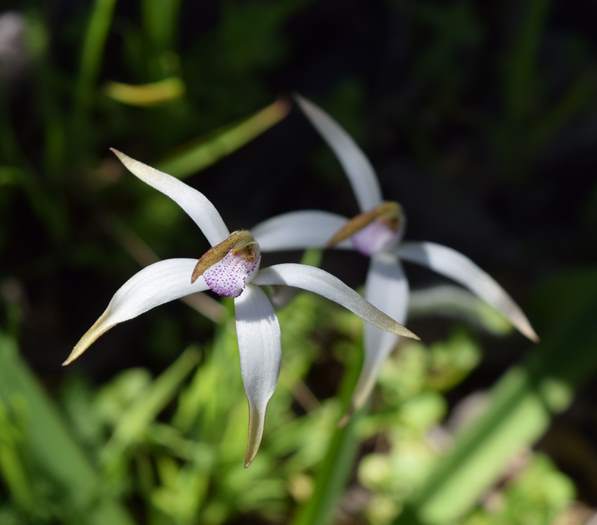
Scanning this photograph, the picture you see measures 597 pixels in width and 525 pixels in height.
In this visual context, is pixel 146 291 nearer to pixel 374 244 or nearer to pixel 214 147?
pixel 374 244

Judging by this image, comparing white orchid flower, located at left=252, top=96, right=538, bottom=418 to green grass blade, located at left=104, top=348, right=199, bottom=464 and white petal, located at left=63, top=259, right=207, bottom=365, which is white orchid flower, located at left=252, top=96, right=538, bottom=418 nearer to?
white petal, located at left=63, top=259, right=207, bottom=365

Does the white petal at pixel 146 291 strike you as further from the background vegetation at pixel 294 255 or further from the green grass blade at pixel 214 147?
the green grass blade at pixel 214 147

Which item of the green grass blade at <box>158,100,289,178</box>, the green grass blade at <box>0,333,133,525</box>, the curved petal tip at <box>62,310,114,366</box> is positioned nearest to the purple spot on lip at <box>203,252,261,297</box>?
the curved petal tip at <box>62,310,114,366</box>

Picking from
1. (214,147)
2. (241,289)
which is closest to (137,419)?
(214,147)

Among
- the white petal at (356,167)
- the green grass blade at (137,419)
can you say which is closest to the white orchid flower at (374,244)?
the white petal at (356,167)

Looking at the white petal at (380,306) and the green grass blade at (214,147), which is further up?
the green grass blade at (214,147)
